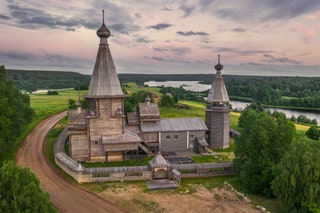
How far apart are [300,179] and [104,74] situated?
2118 centimetres

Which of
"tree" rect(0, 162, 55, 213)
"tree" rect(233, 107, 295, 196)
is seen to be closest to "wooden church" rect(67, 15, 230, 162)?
"tree" rect(233, 107, 295, 196)

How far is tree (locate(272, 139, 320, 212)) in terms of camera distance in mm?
16484

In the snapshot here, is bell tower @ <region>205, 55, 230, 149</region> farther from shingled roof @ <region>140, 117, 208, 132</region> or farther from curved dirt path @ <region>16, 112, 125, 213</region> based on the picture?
curved dirt path @ <region>16, 112, 125, 213</region>

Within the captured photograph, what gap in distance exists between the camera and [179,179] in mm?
24281

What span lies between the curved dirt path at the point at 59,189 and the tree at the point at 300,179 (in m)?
11.3

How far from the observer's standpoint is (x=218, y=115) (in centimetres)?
3638

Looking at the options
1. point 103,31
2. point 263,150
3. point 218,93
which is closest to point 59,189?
point 103,31

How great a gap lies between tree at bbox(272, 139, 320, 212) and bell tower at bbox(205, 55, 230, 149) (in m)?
18.2

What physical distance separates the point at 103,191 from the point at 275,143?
15.0 m

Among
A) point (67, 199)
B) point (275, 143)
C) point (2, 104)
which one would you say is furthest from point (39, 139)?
point (275, 143)

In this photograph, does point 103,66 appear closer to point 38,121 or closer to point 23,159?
point 23,159

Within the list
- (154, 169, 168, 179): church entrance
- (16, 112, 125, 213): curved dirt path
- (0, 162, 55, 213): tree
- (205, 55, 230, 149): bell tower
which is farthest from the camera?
(205, 55, 230, 149): bell tower

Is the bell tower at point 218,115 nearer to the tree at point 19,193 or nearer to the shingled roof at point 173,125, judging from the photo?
the shingled roof at point 173,125

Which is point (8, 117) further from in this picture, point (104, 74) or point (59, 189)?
point (104, 74)
